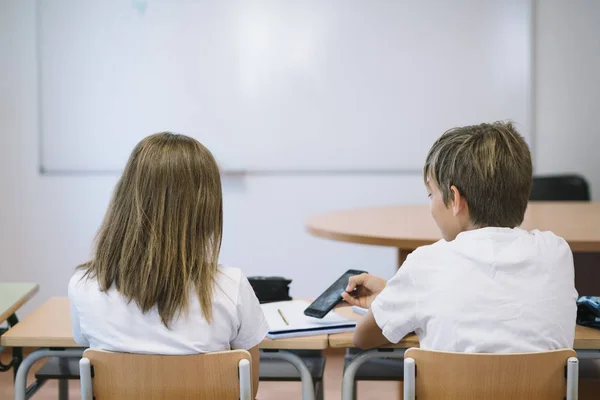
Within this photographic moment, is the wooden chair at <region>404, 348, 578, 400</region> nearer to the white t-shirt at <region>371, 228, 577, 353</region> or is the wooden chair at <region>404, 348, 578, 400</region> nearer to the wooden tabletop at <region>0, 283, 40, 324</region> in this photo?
the white t-shirt at <region>371, 228, 577, 353</region>

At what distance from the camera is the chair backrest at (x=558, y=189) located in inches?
152

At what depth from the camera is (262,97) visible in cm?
411

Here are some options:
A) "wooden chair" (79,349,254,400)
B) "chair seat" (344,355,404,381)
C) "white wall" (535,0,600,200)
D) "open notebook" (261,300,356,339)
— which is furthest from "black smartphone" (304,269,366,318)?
"white wall" (535,0,600,200)

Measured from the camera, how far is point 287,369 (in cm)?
201

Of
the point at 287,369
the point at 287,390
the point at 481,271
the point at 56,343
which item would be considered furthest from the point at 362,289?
the point at 287,390

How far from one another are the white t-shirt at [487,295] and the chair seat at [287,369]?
16.9 inches

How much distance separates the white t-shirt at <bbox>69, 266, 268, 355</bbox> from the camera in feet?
4.99

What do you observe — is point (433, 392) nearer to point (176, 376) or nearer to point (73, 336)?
point (176, 376)

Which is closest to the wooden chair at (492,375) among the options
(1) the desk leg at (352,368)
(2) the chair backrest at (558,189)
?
(1) the desk leg at (352,368)

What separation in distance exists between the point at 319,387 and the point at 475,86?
2.45 m

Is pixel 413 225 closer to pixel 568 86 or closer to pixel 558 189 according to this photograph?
pixel 558 189

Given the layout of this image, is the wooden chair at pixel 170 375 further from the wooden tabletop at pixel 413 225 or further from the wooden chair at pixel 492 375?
the wooden tabletop at pixel 413 225

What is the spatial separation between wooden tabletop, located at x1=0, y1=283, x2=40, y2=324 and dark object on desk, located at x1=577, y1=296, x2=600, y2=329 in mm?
1468

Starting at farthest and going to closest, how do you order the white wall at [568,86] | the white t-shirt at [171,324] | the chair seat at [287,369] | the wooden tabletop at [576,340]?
1. the white wall at [568,86]
2. the chair seat at [287,369]
3. the wooden tabletop at [576,340]
4. the white t-shirt at [171,324]
